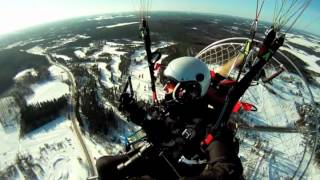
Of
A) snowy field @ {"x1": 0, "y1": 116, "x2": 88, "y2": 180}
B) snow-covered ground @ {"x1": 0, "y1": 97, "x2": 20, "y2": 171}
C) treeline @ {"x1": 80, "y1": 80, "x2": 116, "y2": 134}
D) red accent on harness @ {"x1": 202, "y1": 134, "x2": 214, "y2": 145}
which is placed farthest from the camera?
treeline @ {"x1": 80, "y1": 80, "x2": 116, "y2": 134}

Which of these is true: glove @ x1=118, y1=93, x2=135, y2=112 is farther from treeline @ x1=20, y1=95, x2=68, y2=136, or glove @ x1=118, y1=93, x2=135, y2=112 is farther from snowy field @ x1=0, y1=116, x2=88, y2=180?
treeline @ x1=20, y1=95, x2=68, y2=136

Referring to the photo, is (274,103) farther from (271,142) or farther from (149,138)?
(149,138)

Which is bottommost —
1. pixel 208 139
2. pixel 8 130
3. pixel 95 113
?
pixel 8 130

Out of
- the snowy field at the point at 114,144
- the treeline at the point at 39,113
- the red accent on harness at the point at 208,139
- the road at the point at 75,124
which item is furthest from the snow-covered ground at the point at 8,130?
the red accent on harness at the point at 208,139

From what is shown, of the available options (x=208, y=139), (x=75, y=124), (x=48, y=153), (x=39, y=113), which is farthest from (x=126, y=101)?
(x=39, y=113)

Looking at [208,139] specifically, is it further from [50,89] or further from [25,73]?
[25,73]

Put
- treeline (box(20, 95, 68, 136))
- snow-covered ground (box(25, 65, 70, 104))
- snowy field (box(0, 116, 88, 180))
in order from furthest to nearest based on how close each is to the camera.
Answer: snow-covered ground (box(25, 65, 70, 104)) < treeline (box(20, 95, 68, 136)) < snowy field (box(0, 116, 88, 180))

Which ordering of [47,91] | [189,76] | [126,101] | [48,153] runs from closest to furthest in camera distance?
[126,101] → [189,76] → [48,153] → [47,91]

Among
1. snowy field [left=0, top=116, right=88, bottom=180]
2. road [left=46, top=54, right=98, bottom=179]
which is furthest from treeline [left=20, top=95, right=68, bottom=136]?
road [left=46, top=54, right=98, bottom=179]
